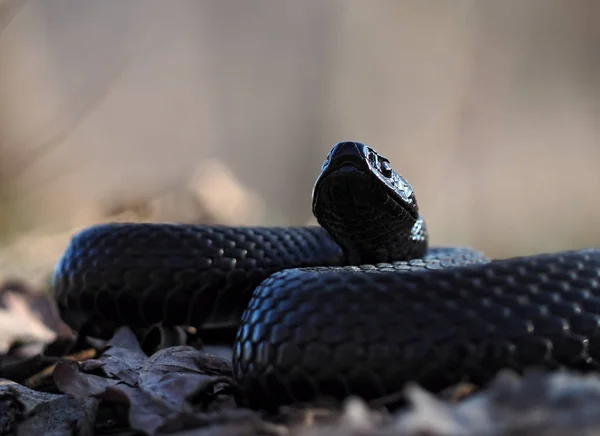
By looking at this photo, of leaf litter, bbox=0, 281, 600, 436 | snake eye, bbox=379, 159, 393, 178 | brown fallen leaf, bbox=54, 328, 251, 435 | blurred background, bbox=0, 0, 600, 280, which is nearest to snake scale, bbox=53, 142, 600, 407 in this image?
leaf litter, bbox=0, 281, 600, 436

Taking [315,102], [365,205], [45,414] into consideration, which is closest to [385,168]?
[365,205]

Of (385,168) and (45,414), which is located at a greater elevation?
(385,168)

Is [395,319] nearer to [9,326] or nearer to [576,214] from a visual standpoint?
[9,326]

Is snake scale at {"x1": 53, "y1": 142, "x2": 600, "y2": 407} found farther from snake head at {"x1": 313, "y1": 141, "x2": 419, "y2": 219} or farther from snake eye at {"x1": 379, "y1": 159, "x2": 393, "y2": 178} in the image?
snake eye at {"x1": 379, "y1": 159, "x2": 393, "y2": 178}

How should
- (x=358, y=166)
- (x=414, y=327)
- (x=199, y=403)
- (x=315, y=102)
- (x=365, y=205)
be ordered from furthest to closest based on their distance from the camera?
(x=315, y=102)
(x=365, y=205)
(x=358, y=166)
(x=199, y=403)
(x=414, y=327)

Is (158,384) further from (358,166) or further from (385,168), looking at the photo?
(385,168)

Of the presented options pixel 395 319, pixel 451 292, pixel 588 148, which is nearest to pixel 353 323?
pixel 395 319

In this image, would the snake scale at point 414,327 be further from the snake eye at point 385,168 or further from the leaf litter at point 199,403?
the snake eye at point 385,168
